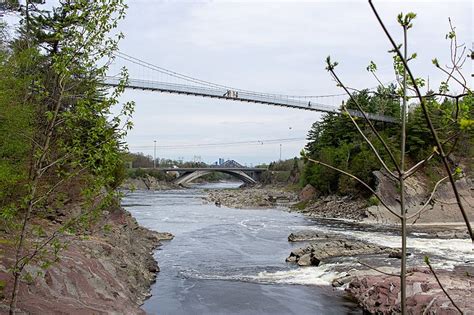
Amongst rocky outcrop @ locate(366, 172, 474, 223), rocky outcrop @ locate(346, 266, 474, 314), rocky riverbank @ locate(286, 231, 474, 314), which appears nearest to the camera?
rocky outcrop @ locate(346, 266, 474, 314)

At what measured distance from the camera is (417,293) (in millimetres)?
13680

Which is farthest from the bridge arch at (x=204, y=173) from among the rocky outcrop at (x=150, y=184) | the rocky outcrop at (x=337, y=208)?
the rocky outcrop at (x=337, y=208)

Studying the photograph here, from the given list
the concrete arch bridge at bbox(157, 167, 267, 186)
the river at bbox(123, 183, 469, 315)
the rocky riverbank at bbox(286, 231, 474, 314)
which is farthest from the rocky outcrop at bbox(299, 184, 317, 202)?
the concrete arch bridge at bbox(157, 167, 267, 186)

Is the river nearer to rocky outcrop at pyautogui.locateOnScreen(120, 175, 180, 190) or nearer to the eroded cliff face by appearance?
the eroded cliff face

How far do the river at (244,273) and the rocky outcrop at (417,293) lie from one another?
0.66m

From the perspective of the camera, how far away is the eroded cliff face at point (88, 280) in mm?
9984

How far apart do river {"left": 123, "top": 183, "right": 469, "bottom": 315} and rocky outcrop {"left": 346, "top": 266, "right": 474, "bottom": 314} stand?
2.17ft

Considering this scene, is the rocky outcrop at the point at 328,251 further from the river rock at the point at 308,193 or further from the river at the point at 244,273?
the river rock at the point at 308,193

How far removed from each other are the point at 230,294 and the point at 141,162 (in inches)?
4607

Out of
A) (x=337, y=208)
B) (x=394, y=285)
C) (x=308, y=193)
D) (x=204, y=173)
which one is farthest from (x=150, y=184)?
(x=394, y=285)

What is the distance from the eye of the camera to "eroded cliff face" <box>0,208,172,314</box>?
998 centimetres

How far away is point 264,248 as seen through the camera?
2608 cm

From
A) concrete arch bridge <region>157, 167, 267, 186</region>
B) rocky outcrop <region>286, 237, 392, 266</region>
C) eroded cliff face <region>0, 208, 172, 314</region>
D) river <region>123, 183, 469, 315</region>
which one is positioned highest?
concrete arch bridge <region>157, 167, 267, 186</region>

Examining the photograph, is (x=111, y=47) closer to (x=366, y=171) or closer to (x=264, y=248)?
(x=264, y=248)
